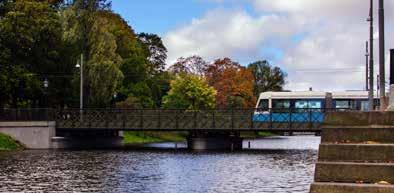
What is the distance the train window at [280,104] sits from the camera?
236 ft

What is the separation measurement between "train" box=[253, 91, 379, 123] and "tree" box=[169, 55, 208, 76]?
6406 cm

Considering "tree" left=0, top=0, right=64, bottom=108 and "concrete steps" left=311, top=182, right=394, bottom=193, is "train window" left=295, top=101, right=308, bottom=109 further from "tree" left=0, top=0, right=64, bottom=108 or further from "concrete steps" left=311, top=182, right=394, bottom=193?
"concrete steps" left=311, top=182, right=394, bottom=193

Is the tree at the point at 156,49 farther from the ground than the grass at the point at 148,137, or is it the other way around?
the tree at the point at 156,49

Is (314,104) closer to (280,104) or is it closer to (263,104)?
(280,104)

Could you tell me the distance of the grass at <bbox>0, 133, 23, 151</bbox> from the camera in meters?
64.1

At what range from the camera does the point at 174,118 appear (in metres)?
70.6

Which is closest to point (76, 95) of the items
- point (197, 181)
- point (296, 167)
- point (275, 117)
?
point (275, 117)

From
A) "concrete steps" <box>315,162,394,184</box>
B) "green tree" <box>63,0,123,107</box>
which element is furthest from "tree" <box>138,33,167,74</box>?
"concrete steps" <box>315,162,394,184</box>

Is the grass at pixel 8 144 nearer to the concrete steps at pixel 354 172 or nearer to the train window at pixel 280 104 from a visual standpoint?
the train window at pixel 280 104

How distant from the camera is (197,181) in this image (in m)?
32.2

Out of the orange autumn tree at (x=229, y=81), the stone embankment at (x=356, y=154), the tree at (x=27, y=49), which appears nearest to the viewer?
the stone embankment at (x=356, y=154)

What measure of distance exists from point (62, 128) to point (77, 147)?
118 inches

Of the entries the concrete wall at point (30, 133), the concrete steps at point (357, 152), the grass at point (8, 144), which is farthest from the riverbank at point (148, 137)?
the concrete steps at point (357, 152)

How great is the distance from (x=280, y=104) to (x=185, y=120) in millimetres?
10254
